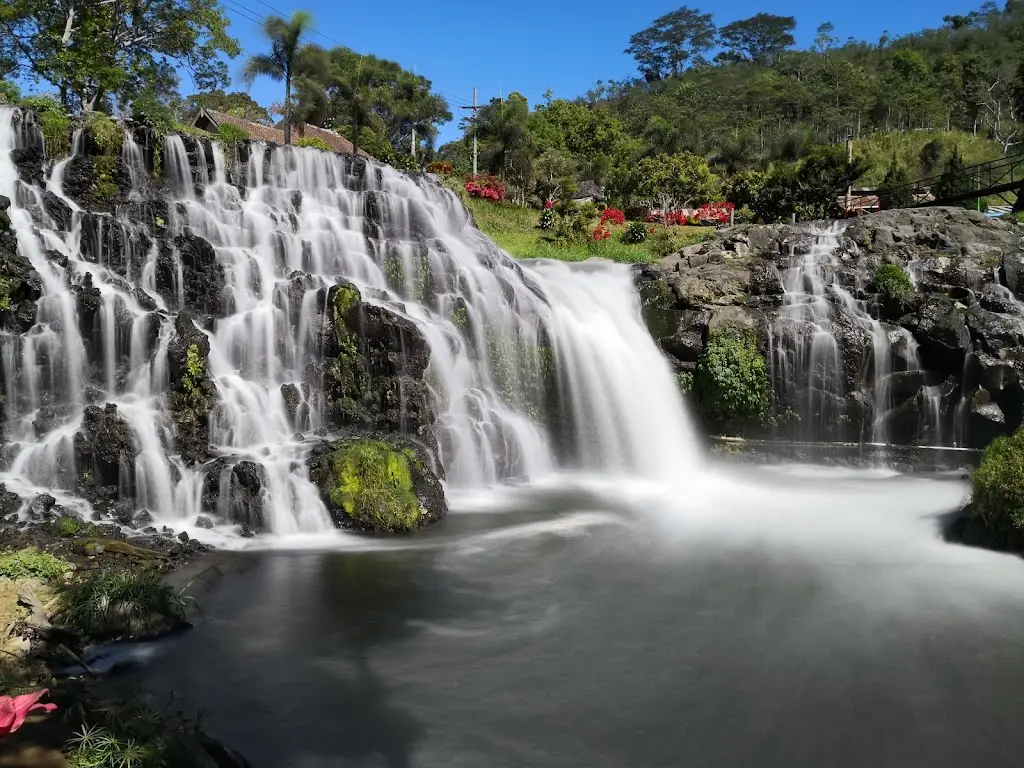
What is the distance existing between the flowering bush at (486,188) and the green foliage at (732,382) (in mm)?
16878

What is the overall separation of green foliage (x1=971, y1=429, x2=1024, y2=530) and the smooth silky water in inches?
24.1

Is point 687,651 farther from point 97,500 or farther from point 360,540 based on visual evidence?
point 97,500

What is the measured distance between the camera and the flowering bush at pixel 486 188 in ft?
107

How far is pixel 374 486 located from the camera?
453 inches

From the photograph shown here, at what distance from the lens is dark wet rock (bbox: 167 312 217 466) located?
1177cm

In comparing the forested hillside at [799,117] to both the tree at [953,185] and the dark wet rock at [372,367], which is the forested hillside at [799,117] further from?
the dark wet rock at [372,367]

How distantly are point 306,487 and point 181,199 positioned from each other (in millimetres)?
8284

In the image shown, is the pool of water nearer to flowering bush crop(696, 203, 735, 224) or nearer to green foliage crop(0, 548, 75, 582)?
green foliage crop(0, 548, 75, 582)

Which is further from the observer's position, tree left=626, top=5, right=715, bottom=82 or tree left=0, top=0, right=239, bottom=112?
tree left=626, top=5, right=715, bottom=82

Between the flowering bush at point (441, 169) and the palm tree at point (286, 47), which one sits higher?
the palm tree at point (286, 47)

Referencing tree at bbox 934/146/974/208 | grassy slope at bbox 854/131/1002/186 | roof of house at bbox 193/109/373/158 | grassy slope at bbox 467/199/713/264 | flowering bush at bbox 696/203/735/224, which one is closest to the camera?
grassy slope at bbox 467/199/713/264

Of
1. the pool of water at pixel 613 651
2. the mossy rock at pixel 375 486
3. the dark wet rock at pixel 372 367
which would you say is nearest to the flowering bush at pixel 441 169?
the dark wet rock at pixel 372 367

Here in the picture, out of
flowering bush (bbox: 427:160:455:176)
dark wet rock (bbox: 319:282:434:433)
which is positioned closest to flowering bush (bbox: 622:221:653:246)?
flowering bush (bbox: 427:160:455:176)

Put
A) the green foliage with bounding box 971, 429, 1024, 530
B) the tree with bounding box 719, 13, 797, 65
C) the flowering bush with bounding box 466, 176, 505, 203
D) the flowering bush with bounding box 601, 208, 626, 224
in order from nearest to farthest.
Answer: the green foliage with bounding box 971, 429, 1024, 530 < the flowering bush with bounding box 466, 176, 505, 203 < the flowering bush with bounding box 601, 208, 626, 224 < the tree with bounding box 719, 13, 797, 65
